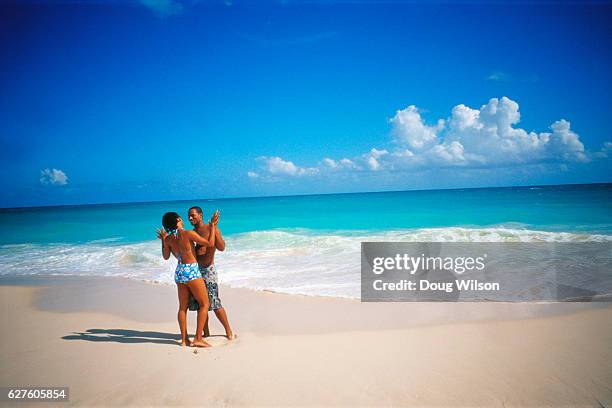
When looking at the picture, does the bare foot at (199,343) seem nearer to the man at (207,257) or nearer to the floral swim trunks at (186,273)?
the man at (207,257)

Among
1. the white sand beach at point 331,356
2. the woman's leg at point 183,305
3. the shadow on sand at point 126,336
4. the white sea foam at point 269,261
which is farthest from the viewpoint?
the white sea foam at point 269,261

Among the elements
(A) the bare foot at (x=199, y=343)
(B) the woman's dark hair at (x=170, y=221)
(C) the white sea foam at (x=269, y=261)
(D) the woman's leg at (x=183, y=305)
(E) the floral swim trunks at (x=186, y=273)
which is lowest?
(C) the white sea foam at (x=269, y=261)

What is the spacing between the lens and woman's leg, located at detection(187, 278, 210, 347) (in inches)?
166

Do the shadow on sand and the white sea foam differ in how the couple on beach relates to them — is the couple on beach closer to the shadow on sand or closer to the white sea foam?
the shadow on sand

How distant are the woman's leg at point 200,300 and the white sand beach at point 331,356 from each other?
131 mm

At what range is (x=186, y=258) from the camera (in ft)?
13.7

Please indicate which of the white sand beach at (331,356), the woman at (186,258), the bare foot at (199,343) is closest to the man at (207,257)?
the woman at (186,258)

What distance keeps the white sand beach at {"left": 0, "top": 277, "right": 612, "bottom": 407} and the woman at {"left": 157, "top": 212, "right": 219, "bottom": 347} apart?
0.50m

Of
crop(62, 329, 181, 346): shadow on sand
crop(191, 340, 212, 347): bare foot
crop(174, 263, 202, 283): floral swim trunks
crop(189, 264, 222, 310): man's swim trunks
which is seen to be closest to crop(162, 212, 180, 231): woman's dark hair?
crop(174, 263, 202, 283): floral swim trunks

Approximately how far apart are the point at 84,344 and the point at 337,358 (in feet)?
11.2

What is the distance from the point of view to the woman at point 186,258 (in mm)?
4113

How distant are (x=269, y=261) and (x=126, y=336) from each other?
6.64 metres

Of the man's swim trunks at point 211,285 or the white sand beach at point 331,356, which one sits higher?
the man's swim trunks at point 211,285

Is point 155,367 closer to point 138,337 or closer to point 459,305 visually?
point 138,337
